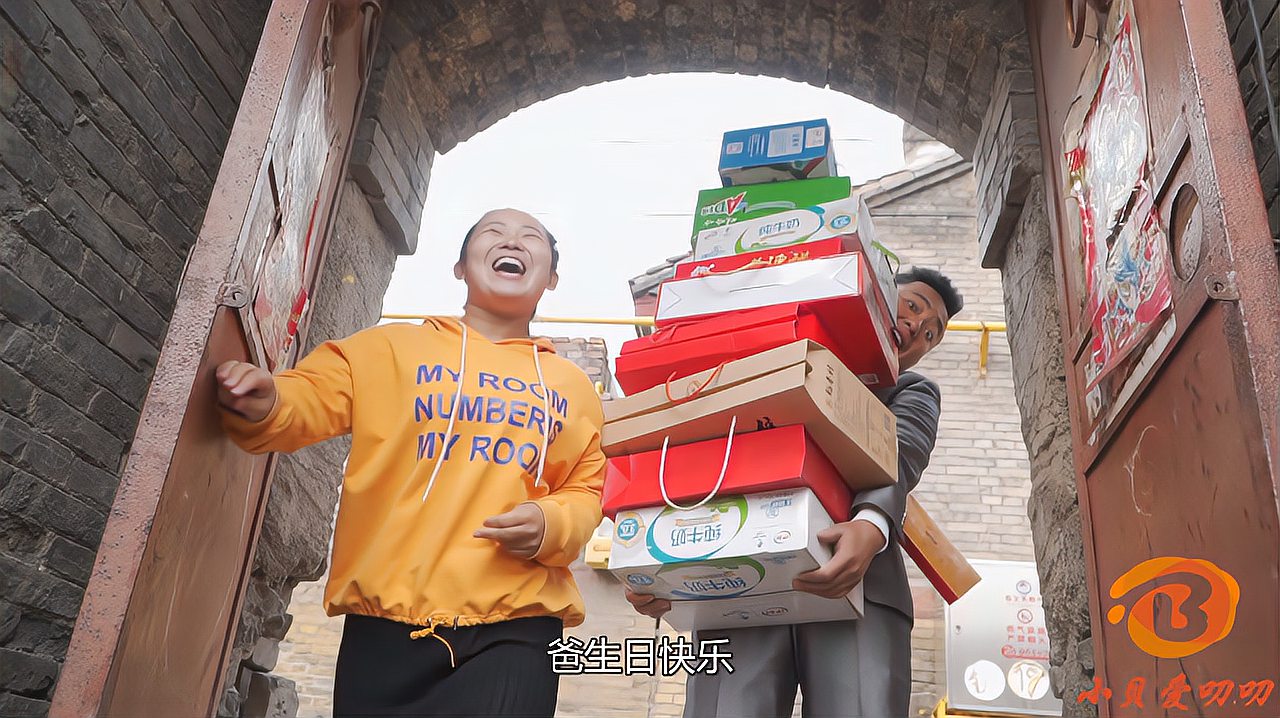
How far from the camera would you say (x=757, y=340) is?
2.11 m

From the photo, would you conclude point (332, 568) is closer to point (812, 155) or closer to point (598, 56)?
point (812, 155)

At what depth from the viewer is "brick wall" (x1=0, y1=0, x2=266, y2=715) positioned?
206 centimetres

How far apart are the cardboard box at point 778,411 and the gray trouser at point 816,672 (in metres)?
0.30

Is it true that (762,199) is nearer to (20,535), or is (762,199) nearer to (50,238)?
(50,238)

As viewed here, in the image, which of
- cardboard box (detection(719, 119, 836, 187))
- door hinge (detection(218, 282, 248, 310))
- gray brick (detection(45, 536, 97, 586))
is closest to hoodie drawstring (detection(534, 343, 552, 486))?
door hinge (detection(218, 282, 248, 310))

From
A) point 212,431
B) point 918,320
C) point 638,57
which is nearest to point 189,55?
point 212,431

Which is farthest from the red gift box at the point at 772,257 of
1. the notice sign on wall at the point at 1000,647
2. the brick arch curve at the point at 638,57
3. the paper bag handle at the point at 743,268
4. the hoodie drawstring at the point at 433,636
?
the notice sign on wall at the point at 1000,647

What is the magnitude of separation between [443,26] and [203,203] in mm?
1136

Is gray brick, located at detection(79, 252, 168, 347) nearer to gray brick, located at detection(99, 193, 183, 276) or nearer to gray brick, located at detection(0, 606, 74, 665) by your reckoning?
gray brick, located at detection(99, 193, 183, 276)

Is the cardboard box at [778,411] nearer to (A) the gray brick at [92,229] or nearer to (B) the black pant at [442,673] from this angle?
(B) the black pant at [442,673]

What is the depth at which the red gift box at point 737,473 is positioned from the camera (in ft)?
6.35

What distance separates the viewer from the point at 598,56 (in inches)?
152

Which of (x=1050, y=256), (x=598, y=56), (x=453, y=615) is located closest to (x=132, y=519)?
(x=453, y=615)

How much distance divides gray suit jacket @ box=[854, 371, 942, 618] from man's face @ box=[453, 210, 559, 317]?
→ 82cm
